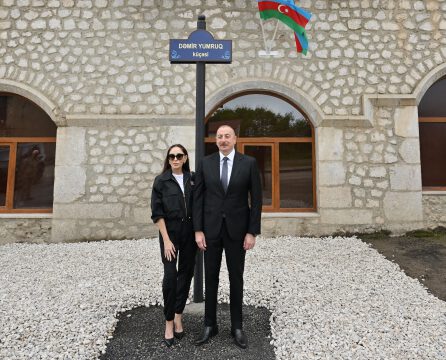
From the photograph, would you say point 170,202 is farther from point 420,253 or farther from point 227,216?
point 420,253

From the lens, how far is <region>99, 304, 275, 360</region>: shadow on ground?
2039 millimetres

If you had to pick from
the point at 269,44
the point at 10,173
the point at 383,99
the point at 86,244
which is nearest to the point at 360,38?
the point at 383,99

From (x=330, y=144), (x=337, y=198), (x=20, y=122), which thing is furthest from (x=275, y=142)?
(x=20, y=122)


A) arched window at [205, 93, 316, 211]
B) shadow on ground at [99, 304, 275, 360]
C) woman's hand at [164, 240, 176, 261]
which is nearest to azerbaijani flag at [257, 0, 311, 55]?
arched window at [205, 93, 316, 211]

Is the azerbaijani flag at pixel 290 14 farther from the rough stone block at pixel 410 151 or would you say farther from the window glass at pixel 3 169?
the window glass at pixel 3 169

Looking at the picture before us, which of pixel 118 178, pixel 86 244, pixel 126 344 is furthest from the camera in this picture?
pixel 118 178

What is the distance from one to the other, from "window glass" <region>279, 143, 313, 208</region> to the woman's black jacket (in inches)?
139

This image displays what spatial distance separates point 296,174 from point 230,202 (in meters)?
3.62

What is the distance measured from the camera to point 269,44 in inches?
207

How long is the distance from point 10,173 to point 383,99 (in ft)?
23.6

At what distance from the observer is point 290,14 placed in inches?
171

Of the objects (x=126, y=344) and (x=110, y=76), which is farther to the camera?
(x=110, y=76)

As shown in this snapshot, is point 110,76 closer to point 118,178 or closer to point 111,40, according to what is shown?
point 111,40

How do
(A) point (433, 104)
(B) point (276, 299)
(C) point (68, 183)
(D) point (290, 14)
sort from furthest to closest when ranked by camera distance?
(A) point (433, 104) < (C) point (68, 183) < (D) point (290, 14) < (B) point (276, 299)
